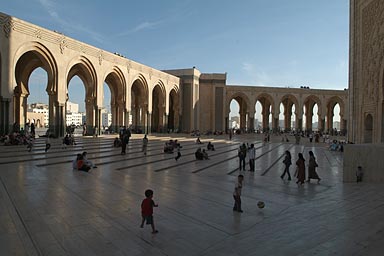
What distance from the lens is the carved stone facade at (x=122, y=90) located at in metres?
15.6

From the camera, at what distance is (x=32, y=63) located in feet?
67.5

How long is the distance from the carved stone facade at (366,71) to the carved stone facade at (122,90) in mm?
16357

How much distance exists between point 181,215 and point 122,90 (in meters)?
21.1

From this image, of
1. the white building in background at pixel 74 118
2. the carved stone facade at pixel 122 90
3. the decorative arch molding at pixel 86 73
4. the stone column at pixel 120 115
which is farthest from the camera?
the white building in background at pixel 74 118

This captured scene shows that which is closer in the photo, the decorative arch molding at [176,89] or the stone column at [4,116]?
the stone column at [4,116]

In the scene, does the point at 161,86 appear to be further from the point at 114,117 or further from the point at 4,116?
the point at 4,116

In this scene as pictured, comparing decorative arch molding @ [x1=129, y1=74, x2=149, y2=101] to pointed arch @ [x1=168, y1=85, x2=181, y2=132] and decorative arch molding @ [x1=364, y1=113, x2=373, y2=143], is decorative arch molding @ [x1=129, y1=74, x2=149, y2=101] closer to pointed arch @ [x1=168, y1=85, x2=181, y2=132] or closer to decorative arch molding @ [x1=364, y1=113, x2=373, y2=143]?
pointed arch @ [x1=168, y1=85, x2=181, y2=132]

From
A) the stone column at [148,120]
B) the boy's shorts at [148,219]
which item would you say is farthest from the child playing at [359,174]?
the stone column at [148,120]

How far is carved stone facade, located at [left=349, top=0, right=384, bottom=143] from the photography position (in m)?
14.9

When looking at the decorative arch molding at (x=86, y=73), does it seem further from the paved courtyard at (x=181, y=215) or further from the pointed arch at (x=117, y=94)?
the paved courtyard at (x=181, y=215)

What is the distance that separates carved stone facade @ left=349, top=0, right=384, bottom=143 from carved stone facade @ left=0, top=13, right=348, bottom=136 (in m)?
16.4

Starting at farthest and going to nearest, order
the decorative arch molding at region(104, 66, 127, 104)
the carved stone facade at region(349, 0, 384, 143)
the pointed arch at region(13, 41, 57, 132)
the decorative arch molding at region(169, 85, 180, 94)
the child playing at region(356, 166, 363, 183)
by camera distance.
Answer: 1. the decorative arch molding at region(169, 85, 180, 94)
2. the decorative arch molding at region(104, 66, 127, 104)
3. the pointed arch at region(13, 41, 57, 132)
4. the carved stone facade at region(349, 0, 384, 143)
5. the child playing at region(356, 166, 363, 183)

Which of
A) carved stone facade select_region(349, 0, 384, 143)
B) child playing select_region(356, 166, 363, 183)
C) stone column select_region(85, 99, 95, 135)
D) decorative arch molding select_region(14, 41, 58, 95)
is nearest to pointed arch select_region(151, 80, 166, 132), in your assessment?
stone column select_region(85, 99, 95, 135)

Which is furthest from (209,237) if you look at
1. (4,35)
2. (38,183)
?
(4,35)
